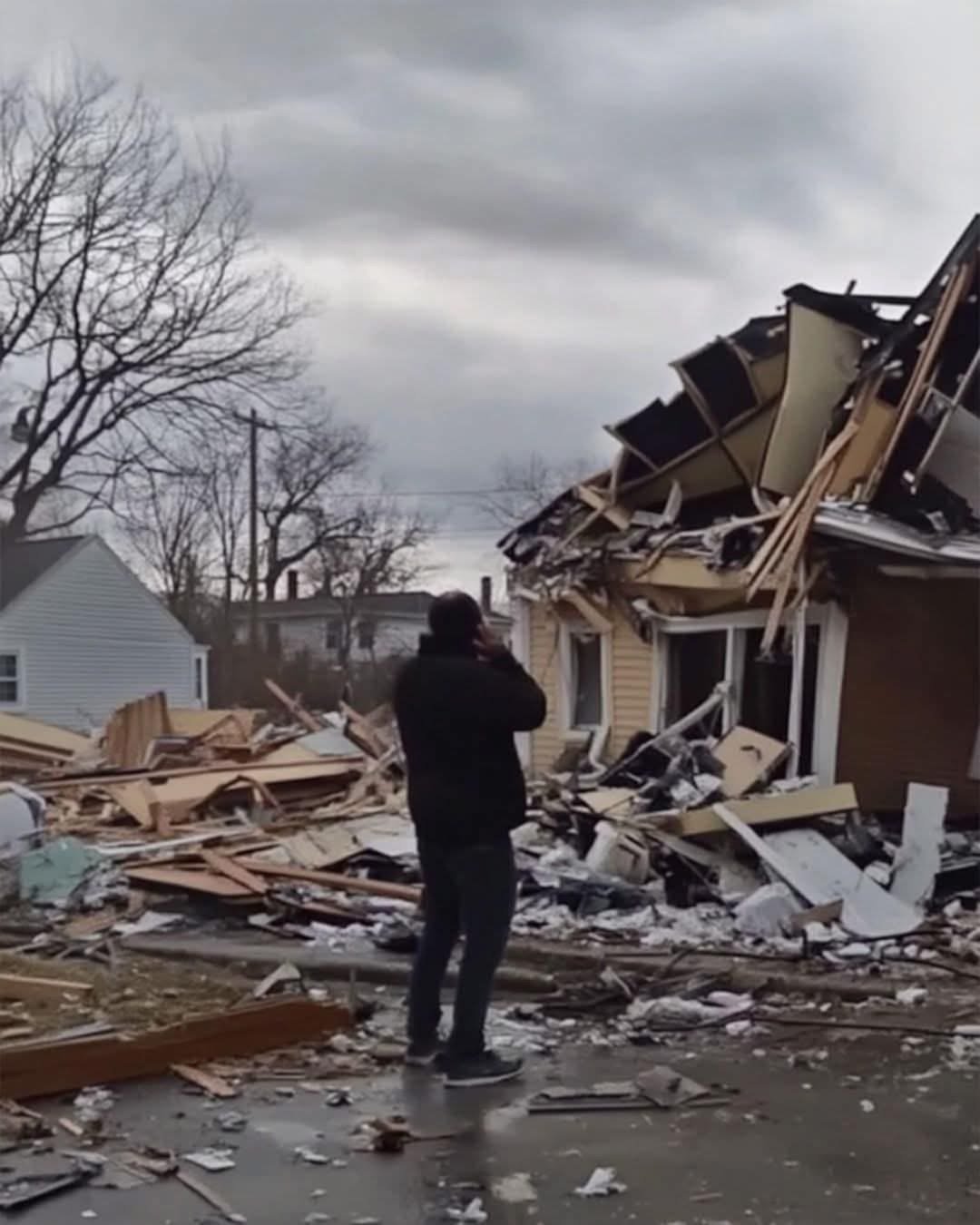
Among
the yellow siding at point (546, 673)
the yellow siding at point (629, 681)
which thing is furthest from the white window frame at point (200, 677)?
the yellow siding at point (629, 681)

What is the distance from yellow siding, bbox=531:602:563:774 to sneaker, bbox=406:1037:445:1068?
9766mm

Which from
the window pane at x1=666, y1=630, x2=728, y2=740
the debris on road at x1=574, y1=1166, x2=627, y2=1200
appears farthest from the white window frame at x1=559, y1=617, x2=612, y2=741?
the debris on road at x1=574, y1=1166, x2=627, y2=1200

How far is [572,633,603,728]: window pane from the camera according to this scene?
627 inches

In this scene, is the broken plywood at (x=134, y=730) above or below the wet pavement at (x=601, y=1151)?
above

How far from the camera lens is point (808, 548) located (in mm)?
11977

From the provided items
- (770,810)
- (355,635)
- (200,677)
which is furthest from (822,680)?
Answer: (355,635)

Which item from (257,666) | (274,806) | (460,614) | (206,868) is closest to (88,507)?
(257,666)

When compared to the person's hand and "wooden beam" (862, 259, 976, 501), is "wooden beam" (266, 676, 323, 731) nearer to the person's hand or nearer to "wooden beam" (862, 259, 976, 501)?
"wooden beam" (862, 259, 976, 501)

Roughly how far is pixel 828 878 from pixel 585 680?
649 cm

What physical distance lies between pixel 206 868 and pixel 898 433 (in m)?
6.20

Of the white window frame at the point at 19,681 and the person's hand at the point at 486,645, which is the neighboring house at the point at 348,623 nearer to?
the white window frame at the point at 19,681

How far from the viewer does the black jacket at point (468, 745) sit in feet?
20.1

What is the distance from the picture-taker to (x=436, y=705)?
622 centimetres

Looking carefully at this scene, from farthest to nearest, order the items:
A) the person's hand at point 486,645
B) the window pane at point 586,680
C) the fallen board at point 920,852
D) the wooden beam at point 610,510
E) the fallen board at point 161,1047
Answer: the window pane at point 586,680, the wooden beam at point 610,510, the fallen board at point 920,852, the person's hand at point 486,645, the fallen board at point 161,1047
